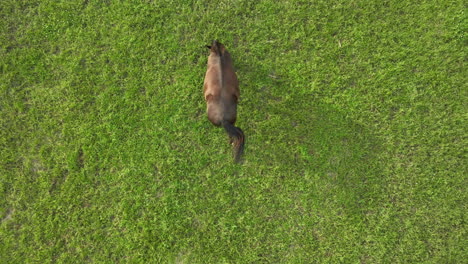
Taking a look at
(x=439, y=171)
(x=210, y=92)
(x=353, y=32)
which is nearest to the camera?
(x=210, y=92)

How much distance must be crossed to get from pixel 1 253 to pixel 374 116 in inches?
223

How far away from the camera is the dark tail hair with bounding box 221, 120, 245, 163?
9.82 feet

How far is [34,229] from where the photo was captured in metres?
3.61

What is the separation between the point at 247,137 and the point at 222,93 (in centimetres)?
88

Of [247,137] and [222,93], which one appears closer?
[222,93]

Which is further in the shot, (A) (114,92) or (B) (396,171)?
(A) (114,92)

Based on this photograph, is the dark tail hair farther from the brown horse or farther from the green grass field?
the green grass field

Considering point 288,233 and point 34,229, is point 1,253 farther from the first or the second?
point 288,233

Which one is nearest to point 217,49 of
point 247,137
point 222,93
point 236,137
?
point 222,93

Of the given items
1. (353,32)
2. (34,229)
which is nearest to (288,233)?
(353,32)

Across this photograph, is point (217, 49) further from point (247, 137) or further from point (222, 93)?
point (247, 137)

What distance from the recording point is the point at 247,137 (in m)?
3.57

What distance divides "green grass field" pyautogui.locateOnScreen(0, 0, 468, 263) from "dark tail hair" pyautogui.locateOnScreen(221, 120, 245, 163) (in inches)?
10.0

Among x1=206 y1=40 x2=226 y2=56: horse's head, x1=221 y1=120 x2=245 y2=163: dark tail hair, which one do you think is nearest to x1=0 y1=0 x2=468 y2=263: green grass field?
x1=221 y1=120 x2=245 y2=163: dark tail hair
